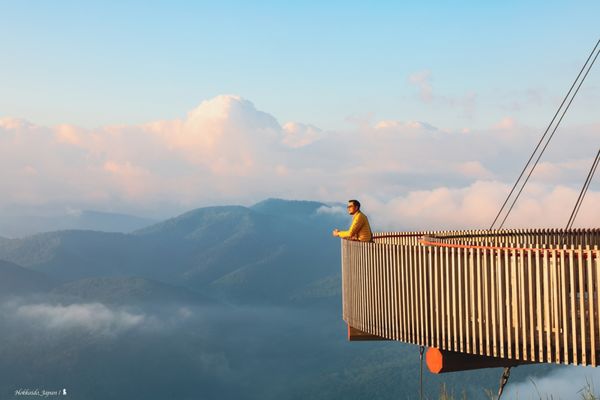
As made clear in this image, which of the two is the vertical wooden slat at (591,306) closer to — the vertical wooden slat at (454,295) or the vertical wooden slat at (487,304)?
the vertical wooden slat at (487,304)

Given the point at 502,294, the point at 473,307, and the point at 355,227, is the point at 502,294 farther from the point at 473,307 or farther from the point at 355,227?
the point at 355,227

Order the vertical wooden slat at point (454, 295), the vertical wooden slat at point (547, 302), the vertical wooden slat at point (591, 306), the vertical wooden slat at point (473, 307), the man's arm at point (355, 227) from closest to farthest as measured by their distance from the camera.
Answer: the vertical wooden slat at point (591, 306), the vertical wooden slat at point (547, 302), the vertical wooden slat at point (473, 307), the vertical wooden slat at point (454, 295), the man's arm at point (355, 227)

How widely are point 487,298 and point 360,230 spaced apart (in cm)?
485

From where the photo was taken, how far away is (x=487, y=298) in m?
13.7

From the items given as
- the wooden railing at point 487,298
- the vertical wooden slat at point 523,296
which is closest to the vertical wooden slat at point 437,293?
the wooden railing at point 487,298

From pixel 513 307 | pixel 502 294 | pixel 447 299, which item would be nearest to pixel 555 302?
pixel 513 307

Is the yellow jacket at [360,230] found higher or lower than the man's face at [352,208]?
lower

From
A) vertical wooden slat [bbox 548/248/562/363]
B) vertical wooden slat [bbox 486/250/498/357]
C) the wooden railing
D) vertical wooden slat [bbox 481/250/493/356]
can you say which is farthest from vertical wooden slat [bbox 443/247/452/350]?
vertical wooden slat [bbox 548/248/562/363]

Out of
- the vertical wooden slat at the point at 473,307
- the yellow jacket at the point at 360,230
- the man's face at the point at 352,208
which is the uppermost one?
the man's face at the point at 352,208

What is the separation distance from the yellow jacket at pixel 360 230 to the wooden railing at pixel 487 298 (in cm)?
68

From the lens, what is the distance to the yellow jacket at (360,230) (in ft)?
58.6

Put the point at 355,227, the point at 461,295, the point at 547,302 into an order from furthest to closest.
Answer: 1. the point at 355,227
2. the point at 461,295
3. the point at 547,302

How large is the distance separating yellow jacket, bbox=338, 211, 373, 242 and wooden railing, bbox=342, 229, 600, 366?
0.68 m

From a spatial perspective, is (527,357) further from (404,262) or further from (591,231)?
(591,231)
